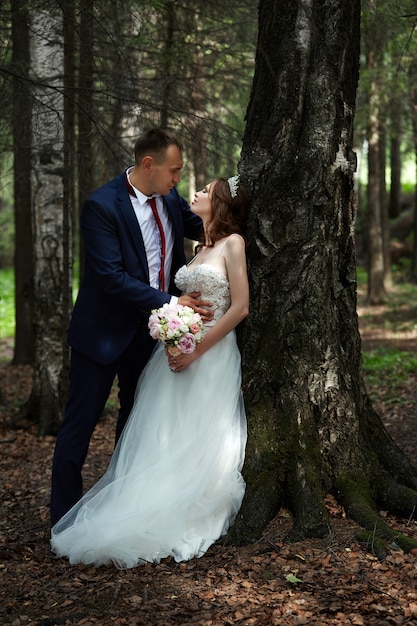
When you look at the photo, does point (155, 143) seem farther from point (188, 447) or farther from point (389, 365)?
point (389, 365)

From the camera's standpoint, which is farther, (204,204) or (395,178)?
(395,178)

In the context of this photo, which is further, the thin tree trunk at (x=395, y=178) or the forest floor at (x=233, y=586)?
the thin tree trunk at (x=395, y=178)

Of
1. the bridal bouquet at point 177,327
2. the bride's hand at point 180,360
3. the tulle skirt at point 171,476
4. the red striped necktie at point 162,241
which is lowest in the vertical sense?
the tulle skirt at point 171,476

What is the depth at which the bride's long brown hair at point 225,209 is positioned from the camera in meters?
4.32

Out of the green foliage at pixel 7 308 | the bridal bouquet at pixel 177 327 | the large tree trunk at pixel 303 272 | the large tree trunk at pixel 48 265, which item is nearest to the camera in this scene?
the bridal bouquet at pixel 177 327

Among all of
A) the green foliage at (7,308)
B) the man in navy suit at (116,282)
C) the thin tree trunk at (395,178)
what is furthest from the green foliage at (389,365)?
the thin tree trunk at (395,178)

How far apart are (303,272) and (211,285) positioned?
58cm

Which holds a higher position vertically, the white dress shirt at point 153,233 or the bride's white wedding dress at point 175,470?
the white dress shirt at point 153,233

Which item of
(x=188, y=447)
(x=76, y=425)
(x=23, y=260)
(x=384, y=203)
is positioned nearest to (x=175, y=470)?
(x=188, y=447)

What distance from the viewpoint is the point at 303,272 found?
4246mm

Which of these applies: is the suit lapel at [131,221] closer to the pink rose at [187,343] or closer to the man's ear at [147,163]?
the man's ear at [147,163]

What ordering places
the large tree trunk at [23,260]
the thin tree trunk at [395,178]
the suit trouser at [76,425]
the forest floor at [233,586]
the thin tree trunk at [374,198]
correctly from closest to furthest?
the forest floor at [233,586] → the suit trouser at [76,425] → the large tree trunk at [23,260] → the thin tree trunk at [374,198] → the thin tree trunk at [395,178]

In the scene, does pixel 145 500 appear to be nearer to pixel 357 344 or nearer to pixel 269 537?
pixel 269 537

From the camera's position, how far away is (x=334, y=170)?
4.22 metres
